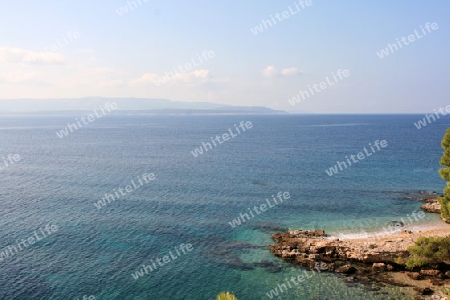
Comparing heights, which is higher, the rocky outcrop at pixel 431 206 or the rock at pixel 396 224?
the rock at pixel 396 224

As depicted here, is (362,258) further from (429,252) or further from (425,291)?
(425,291)

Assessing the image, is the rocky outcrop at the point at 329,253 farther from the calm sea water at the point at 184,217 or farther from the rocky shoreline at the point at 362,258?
the calm sea water at the point at 184,217

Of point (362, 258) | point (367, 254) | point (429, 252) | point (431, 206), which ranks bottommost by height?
point (431, 206)

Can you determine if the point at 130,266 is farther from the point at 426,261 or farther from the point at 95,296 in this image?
the point at 426,261

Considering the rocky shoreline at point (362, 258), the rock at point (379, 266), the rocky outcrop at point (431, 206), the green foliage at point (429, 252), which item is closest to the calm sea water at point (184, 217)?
the rocky outcrop at point (431, 206)

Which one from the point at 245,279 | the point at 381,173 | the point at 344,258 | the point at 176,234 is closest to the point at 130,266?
the point at 176,234

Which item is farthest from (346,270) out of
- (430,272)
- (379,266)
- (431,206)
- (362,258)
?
(431,206)
